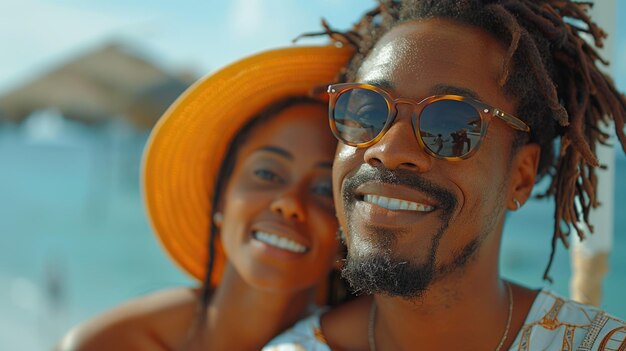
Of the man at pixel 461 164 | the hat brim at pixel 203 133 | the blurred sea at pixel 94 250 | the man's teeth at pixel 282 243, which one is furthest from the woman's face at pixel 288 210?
the blurred sea at pixel 94 250

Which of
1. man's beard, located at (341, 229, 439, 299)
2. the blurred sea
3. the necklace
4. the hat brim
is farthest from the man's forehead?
the blurred sea

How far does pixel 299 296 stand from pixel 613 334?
1.20 metres

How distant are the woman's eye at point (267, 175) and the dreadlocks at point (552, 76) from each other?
0.48 m

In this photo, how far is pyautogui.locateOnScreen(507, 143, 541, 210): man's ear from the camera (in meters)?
1.96

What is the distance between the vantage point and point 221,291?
2.67m

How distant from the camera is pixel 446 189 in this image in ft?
5.71

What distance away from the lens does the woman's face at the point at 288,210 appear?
7.62 feet

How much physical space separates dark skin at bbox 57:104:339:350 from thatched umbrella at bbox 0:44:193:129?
1218cm

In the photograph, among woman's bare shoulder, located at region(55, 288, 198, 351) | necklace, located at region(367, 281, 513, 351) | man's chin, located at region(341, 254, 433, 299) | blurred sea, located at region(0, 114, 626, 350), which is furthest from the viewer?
blurred sea, located at region(0, 114, 626, 350)

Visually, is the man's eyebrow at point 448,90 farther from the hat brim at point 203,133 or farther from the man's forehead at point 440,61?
the hat brim at point 203,133

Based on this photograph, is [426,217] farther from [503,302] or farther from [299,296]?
[299,296]

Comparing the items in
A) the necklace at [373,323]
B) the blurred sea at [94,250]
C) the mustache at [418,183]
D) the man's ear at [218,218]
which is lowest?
the blurred sea at [94,250]

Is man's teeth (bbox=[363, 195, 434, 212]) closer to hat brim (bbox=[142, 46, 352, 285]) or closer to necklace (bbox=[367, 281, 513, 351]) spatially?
necklace (bbox=[367, 281, 513, 351])

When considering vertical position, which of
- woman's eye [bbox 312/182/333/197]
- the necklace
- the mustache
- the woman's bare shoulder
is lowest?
the woman's bare shoulder
